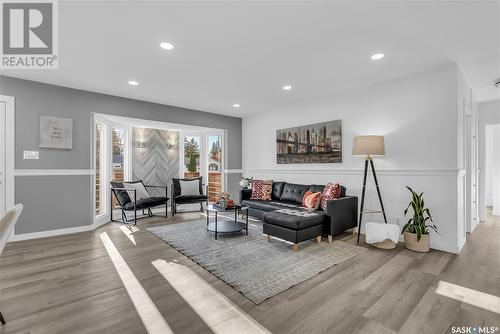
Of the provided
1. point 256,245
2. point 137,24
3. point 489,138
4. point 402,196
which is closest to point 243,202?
point 256,245

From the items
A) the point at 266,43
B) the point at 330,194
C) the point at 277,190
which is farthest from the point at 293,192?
the point at 266,43

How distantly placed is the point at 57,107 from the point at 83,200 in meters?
1.67

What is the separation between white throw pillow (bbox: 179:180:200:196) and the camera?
558cm

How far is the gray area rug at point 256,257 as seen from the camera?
7.36 ft

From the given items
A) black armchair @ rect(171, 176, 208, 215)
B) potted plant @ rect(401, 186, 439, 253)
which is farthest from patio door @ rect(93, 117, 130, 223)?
potted plant @ rect(401, 186, 439, 253)

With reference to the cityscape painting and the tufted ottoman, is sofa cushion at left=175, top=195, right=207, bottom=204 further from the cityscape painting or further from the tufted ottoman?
the tufted ottoman

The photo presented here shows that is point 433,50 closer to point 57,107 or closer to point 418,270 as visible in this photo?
point 418,270

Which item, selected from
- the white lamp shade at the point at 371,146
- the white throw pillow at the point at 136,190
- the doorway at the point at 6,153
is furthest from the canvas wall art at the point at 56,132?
the white lamp shade at the point at 371,146

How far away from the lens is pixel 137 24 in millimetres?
2229

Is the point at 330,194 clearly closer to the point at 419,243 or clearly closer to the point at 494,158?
the point at 419,243

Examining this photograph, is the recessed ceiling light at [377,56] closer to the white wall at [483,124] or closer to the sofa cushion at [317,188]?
the sofa cushion at [317,188]

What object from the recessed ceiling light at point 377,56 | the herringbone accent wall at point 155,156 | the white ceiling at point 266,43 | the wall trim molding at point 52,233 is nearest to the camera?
the white ceiling at point 266,43

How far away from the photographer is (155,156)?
6.09m

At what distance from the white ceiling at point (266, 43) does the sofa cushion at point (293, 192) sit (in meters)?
1.95
